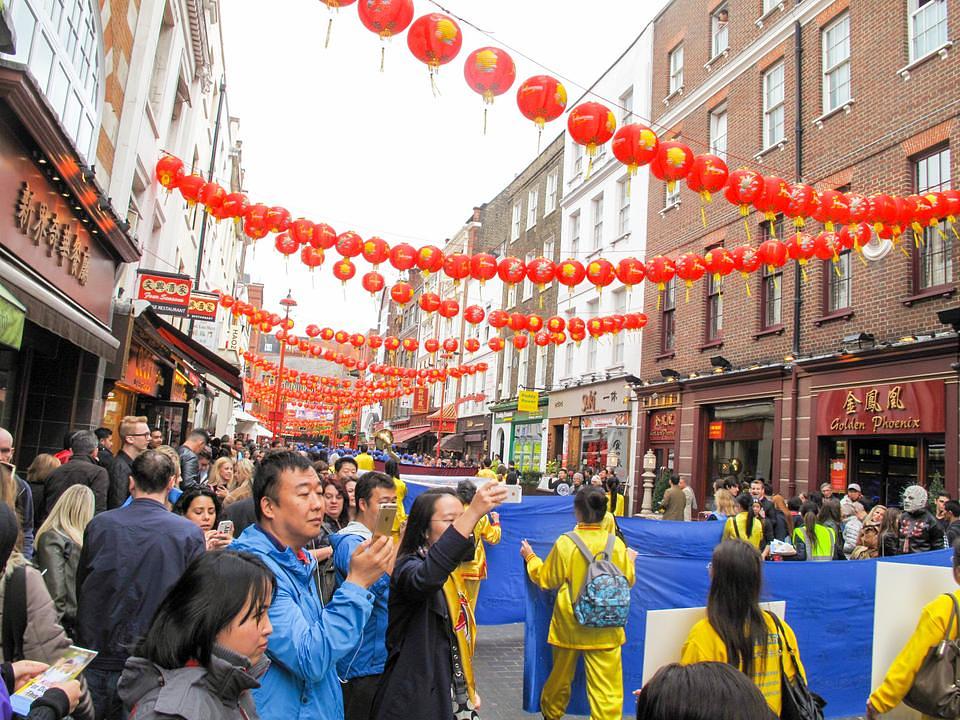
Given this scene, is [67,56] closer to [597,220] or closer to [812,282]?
[812,282]

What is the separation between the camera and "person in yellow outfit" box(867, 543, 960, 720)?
3592mm

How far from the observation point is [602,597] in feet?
15.8

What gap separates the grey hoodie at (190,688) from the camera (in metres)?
1.90

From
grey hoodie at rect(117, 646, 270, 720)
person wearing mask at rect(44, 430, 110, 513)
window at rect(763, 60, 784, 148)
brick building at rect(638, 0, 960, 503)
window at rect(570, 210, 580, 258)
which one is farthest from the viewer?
window at rect(570, 210, 580, 258)

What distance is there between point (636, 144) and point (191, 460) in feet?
22.6

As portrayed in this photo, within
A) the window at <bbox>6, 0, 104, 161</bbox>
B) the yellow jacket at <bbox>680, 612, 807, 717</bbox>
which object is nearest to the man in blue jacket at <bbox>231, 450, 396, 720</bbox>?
the yellow jacket at <bbox>680, 612, 807, 717</bbox>

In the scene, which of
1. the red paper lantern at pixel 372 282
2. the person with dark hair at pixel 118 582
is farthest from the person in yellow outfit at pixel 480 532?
the red paper lantern at pixel 372 282

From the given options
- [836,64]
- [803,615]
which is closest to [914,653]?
[803,615]

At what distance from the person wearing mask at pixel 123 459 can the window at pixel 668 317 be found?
15614 mm

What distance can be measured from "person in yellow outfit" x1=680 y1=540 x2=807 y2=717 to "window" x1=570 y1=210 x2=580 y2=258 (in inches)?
944

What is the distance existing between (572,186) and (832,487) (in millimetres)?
16699

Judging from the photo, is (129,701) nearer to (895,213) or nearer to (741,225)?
(895,213)

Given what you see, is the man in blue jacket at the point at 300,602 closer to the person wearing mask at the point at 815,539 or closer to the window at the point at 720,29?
the person wearing mask at the point at 815,539

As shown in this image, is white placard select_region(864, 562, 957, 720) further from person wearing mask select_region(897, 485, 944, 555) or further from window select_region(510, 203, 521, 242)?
window select_region(510, 203, 521, 242)
